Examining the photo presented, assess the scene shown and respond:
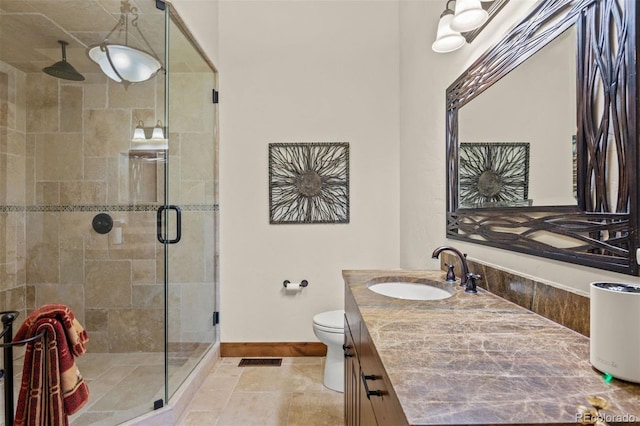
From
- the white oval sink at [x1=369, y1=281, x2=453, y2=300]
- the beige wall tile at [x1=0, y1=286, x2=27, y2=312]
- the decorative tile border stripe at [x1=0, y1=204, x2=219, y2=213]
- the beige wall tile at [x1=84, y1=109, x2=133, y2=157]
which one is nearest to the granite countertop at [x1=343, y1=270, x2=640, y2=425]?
the white oval sink at [x1=369, y1=281, x2=453, y2=300]

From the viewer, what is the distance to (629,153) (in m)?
0.69

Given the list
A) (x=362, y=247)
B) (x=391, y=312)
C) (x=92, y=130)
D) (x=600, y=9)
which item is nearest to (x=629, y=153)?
(x=600, y=9)

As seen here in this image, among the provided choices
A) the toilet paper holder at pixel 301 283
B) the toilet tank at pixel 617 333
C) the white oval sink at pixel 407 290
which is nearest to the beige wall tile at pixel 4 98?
the toilet paper holder at pixel 301 283

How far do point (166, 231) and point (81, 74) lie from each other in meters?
1.37

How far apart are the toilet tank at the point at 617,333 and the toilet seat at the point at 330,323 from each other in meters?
1.44

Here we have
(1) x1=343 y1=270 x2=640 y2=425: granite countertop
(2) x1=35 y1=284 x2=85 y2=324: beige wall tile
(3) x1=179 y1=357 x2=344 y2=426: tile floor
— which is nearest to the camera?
(1) x1=343 y1=270 x2=640 y2=425: granite countertop

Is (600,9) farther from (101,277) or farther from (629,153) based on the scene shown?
(101,277)

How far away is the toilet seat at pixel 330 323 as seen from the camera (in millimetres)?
1906

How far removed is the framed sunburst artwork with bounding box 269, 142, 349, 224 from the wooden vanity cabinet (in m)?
1.25

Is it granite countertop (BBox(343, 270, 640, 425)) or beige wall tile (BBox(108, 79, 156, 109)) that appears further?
beige wall tile (BBox(108, 79, 156, 109))

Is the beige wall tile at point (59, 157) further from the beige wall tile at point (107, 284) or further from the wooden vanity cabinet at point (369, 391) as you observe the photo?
the wooden vanity cabinet at point (369, 391)

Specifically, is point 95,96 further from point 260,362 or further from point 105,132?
point 260,362

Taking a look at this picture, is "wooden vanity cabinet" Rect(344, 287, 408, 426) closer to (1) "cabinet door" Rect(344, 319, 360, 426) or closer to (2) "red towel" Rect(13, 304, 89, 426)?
(1) "cabinet door" Rect(344, 319, 360, 426)

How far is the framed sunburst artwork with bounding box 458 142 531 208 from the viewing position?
108 centimetres
